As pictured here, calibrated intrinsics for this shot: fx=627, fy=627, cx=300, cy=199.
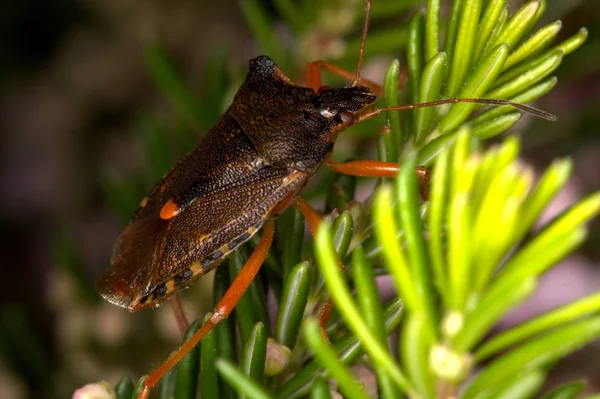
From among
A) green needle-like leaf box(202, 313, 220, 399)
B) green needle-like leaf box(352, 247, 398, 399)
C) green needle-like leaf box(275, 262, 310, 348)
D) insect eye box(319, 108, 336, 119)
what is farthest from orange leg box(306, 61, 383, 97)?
green needle-like leaf box(352, 247, 398, 399)

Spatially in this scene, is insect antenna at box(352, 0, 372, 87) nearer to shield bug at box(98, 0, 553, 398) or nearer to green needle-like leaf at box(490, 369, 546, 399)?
shield bug at box(98, 0, 553, 398)

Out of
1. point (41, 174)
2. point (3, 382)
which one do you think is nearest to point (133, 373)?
point (3, 382)

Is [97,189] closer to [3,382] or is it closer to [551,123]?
[3,382]

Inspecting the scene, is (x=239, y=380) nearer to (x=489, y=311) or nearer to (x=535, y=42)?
(x=489, y=311)

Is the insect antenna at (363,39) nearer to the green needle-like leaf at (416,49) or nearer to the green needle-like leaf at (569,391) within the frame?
the green needle-like leaf at (416,49)

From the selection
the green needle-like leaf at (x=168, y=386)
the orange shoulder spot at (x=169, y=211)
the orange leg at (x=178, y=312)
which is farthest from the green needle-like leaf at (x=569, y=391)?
the orange shoulder spot at (x=169, y=211)

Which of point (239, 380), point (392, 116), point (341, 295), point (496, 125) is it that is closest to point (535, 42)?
point (496, 125)
